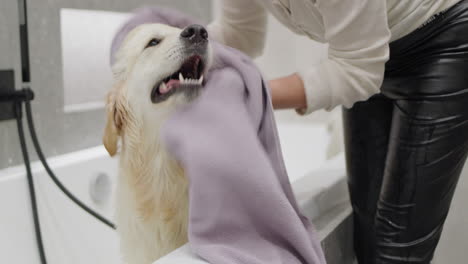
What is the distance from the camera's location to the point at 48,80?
1.45m

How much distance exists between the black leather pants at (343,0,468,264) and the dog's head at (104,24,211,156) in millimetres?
475

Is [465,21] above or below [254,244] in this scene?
above

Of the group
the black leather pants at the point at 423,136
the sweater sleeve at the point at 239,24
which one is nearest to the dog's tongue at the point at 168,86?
the sweater sleeve at the point at 239,24

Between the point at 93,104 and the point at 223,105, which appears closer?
the point at 223,105

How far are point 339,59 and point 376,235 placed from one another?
0.43 metres

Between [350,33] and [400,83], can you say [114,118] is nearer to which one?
[350,33]

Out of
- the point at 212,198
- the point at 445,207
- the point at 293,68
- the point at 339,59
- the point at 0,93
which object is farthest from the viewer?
the point at 293,68

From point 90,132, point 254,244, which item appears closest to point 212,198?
point 254,244

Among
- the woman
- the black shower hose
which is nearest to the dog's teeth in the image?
the woman

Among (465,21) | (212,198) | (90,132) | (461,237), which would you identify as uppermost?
(465,21)

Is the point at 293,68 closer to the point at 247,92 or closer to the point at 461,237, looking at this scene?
the point at 461,237

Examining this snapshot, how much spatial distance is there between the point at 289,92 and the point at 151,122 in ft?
0.95

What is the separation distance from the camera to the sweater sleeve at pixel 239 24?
3.68 ft

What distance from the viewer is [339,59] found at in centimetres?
90
